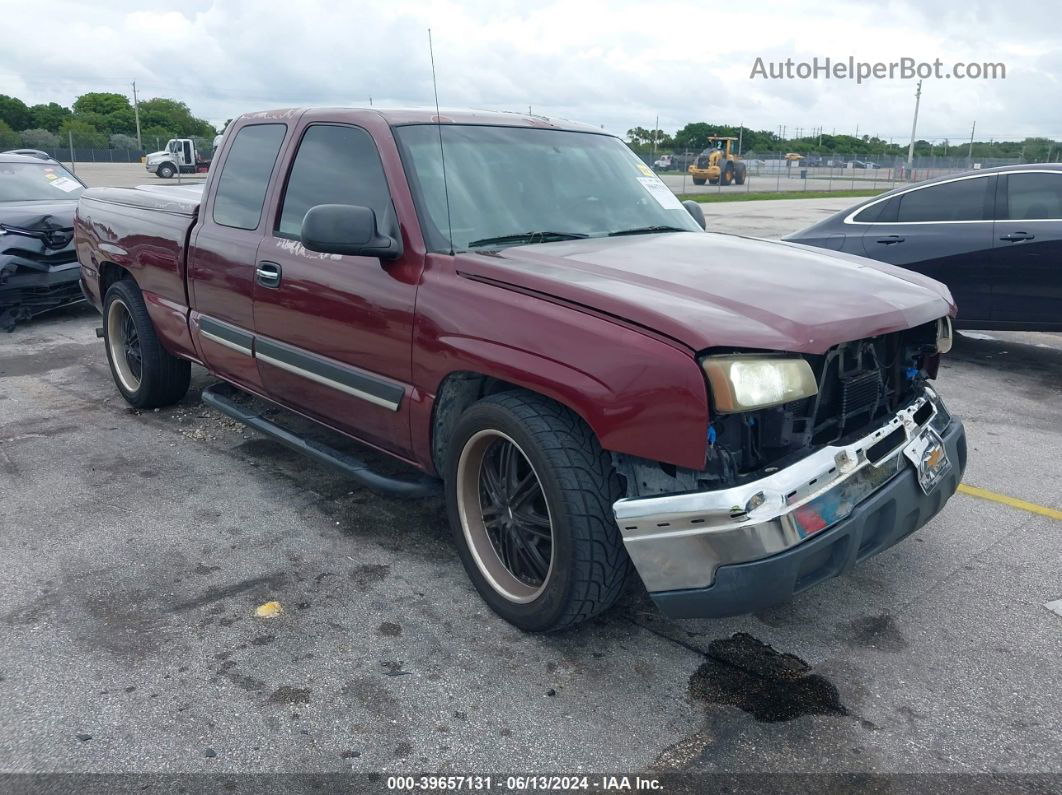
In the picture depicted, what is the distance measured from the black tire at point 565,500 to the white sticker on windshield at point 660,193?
1673 millimetres

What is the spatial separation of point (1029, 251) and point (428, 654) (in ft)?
18.9

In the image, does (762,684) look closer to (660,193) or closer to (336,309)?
(336,309)

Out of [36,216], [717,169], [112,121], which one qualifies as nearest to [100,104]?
[112,121]

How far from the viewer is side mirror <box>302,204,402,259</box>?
3275 mm

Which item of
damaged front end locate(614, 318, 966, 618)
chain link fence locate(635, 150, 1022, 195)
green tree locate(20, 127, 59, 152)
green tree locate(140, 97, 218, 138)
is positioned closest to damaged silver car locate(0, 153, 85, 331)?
damaged front end locate(614, 318, 966, 618)

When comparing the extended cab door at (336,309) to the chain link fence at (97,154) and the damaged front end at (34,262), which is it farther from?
the chain link fence at (97,154)

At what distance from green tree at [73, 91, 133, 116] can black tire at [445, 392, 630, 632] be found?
104136 mm

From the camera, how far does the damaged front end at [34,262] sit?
836 centimetres

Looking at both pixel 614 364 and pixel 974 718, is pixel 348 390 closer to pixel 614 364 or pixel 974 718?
pixel 614 364

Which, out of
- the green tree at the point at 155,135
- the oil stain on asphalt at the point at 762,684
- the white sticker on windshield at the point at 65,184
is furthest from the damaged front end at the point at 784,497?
the green tree at the point at 155,135

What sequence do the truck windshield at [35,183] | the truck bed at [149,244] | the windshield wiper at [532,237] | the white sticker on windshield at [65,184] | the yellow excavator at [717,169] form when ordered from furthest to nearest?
the yellow excavator at [717,169], the white sticker on windshield at [65,184], the truck windshield at [35,183], the truck bed at [149,244], the windshield wiper at [532,237]

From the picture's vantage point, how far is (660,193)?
437cm

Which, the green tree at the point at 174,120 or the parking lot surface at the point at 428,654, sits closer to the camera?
the parking lot surface at the point at 428,654

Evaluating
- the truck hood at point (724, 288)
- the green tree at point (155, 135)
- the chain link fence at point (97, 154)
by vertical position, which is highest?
the green tree at point (155, 135)
